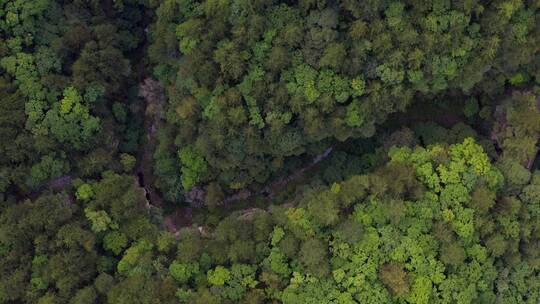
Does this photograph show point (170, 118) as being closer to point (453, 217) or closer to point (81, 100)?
point (81, 100)

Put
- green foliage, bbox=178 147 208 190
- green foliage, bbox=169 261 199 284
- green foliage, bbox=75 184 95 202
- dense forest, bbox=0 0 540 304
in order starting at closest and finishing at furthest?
dense forest, bbox=0 0 540 304, green foliage, bbox=169 261 199 284, green foliage, bbox=75 184 95 202, green foliage, bbox=178 147 208 190

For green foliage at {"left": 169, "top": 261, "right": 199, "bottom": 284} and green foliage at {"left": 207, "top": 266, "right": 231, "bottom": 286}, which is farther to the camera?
green foliage at {"left": 169, "top": 261, "right": 199, "bottom": 284}

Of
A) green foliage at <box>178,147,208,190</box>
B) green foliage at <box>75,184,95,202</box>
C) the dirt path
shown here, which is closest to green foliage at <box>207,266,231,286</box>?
green foliage at <box>178,147,208,190</box>

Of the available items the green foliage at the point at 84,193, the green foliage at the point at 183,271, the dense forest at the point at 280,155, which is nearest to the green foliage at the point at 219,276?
the dense forest at the point at 280,155

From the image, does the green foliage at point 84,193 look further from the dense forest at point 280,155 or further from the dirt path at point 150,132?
the dirt path at point 150,132

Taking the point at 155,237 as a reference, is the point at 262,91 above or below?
above

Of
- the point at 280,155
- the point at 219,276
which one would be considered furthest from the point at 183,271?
the point at 280,155

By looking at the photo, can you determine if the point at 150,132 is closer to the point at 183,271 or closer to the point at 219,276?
the point at 183,271

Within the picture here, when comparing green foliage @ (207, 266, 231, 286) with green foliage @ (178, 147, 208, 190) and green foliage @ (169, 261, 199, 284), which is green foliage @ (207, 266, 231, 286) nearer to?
green foliage @ (169, 261, 199, 284)

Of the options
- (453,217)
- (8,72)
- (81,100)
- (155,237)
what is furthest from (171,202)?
(453,217)
